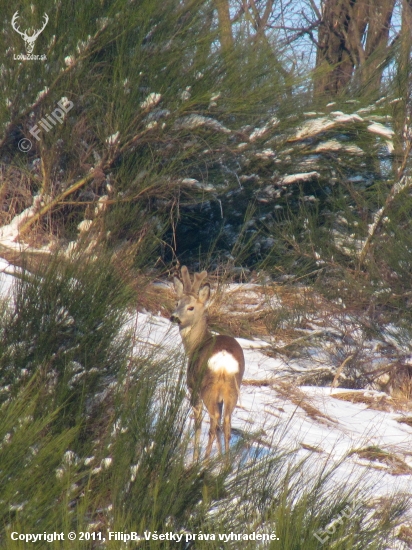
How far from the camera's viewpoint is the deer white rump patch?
5176 mm

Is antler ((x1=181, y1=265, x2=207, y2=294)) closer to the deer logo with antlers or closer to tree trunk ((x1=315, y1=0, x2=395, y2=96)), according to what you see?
the deer logo with antlers

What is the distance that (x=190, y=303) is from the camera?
6.27m

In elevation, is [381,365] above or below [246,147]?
below

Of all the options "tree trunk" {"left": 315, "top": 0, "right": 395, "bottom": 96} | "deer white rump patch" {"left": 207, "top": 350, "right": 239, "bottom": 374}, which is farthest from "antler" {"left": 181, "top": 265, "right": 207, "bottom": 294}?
"tree trunk" {"left": 315, "top": 0, "right": 395, "bottom": 96}

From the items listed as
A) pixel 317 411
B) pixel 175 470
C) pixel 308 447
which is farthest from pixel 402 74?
pixel 175 470

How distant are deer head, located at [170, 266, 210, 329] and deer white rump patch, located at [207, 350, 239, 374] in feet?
2.97

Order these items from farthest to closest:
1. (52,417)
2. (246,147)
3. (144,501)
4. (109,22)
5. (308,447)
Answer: (246,147) < (109,22) < (308,447) < (52,417) < (144,501)

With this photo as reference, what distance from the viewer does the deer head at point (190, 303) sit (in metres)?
6.19

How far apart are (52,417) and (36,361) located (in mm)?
491

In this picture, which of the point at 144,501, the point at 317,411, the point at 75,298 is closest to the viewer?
the point at 144,501

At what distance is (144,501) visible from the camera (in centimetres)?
347

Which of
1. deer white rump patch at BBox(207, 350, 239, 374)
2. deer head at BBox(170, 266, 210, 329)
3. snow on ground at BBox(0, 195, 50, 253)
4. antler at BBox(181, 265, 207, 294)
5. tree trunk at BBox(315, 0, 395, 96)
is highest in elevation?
tree trunk at BBox(315, 0, 395, 96)

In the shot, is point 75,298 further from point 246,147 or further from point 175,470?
point 246,147

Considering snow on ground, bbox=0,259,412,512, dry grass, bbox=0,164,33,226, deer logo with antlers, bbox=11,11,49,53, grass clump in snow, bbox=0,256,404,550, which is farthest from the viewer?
dry grass, bbox=0,164,33,226
